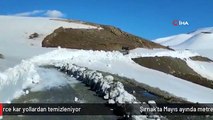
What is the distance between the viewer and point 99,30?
197ft

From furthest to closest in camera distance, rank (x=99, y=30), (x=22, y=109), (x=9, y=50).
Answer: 1. (x=99, y=30)
2. (x=9, y=50)
3. (x=22, y=109)

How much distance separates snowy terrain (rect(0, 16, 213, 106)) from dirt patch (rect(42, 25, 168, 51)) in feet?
6.07

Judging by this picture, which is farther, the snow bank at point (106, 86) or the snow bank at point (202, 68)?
the snow bank at point (202, 68)

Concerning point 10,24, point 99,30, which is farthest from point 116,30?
point 10,24

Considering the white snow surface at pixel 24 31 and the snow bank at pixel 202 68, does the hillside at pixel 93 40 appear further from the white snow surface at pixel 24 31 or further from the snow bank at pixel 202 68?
the snow bank at pixel 202 68

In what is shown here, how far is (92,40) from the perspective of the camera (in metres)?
55.0

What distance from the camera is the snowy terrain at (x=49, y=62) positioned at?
2156 cm

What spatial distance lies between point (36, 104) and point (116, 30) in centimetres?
4668

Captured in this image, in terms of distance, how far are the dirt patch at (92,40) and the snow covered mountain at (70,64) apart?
3.43ft

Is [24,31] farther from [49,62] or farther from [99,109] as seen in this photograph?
[99,109]

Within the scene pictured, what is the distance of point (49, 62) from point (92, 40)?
20.1 m

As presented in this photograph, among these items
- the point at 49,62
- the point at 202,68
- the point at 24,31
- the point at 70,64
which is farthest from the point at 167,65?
the point at 24,31

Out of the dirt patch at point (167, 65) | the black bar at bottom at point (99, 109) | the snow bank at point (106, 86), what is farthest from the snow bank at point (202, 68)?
the black bar at bottom at point (99, 109)

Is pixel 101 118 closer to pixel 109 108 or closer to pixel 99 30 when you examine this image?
pixel 109 108
